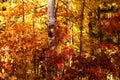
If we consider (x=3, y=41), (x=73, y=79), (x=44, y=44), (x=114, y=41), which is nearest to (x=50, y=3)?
(x=44, y=44)

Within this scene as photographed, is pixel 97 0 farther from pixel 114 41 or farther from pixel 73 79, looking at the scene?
A: pixel 73 79

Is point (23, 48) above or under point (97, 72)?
above

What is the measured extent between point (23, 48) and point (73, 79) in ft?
7.37

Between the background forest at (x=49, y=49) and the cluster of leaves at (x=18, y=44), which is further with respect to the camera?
the cluster of leaves at (x=18, y=44)

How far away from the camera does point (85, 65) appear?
812cm

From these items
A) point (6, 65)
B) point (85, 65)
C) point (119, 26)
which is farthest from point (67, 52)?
point (119, 26)

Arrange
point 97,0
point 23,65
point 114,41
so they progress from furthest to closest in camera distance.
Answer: point 114,41, point 97,0, point 23,65

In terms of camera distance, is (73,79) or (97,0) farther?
(97,0)

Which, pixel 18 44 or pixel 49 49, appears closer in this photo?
pixel 49 49

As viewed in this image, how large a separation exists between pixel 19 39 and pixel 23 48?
363 millimetres

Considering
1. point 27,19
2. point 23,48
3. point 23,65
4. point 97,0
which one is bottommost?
point 23,65

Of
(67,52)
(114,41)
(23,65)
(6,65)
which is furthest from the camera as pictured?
(114,41)

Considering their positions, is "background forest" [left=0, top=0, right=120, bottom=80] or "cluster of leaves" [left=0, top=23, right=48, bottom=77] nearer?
"background forest" [left=0, top=0, right=120, bottom=80]

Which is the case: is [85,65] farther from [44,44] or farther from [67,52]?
[44,44]
